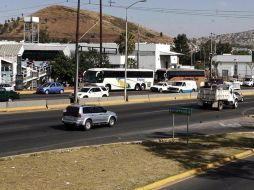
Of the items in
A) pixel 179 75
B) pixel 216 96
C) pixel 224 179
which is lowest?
pixel 224 179

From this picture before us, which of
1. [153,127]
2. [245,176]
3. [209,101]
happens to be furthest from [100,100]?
[245,176]

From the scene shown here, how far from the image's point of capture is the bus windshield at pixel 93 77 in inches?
2793

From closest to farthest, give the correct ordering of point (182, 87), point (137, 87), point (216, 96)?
point (216, 96) < point (182, 87) < point (137, 87)

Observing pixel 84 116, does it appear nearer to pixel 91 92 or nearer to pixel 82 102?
pixel 82 102

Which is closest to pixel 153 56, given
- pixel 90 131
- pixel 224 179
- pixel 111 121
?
pixel 111 121

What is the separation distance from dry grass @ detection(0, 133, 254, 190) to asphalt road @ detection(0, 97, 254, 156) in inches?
156

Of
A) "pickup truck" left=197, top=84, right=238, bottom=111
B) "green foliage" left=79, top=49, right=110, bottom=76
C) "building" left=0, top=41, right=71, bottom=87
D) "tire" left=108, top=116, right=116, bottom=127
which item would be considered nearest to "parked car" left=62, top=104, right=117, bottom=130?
"tire" left=108, top=116, right=116, bottom=127

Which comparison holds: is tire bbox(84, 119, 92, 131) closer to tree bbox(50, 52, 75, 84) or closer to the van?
the van

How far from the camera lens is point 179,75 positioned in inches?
3415

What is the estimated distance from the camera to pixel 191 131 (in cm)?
2955

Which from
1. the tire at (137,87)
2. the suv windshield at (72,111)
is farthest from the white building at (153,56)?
the suv windshield at (72,111)

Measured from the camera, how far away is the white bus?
7100 centimetres

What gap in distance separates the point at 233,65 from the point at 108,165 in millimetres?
138299

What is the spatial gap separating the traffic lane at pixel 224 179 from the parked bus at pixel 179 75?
69.8 metres
